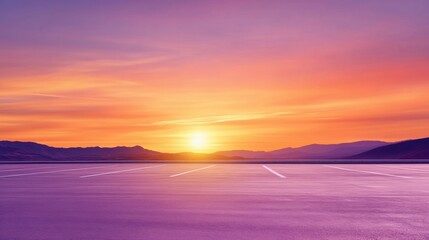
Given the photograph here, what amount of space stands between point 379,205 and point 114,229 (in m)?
7.02

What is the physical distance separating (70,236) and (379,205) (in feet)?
25.9

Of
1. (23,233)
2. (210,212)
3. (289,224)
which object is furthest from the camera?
(210,212)

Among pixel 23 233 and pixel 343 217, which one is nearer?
pixel 23 233

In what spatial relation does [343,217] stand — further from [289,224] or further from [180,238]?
[180,238]

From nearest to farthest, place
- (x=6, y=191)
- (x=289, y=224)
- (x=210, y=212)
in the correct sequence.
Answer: (x=289, y=224), (x=210, y=212), (x=6, y=191)

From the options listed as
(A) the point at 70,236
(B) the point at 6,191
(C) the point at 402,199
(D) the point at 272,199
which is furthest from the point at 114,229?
(B) the point at 6,191

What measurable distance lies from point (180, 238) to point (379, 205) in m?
6.59

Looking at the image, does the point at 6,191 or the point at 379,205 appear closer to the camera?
the point at 379,205

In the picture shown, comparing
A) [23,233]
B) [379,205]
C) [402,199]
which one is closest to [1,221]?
[23,233]

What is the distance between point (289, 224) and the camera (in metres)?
10.1

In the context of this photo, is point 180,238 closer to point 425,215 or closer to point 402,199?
point 425,215

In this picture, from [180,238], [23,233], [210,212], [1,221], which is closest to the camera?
[180,238]

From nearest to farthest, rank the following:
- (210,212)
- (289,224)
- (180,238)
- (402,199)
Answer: (180,238) < (289,224) < (210,212) < (402,199)

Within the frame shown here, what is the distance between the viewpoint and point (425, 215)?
11328 millimetres
